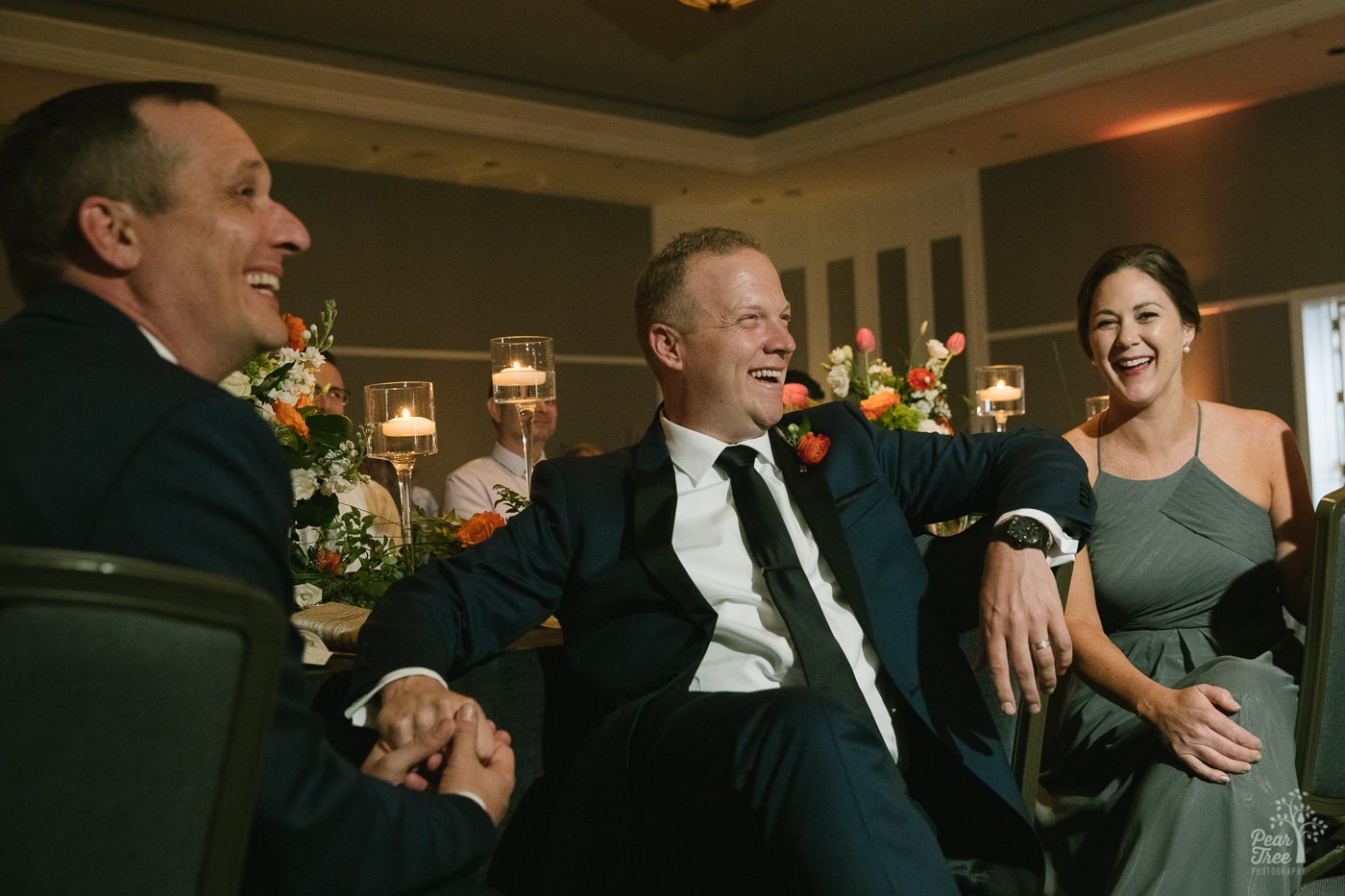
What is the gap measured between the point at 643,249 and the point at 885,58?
2744 mm

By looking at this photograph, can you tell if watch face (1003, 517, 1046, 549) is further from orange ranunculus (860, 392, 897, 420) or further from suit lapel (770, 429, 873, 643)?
orange ranunculus (860, 392, 897, 420)

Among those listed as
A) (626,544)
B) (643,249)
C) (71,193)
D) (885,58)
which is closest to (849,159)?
(885,58)

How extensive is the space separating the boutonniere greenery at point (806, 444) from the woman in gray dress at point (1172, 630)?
0.63 meters

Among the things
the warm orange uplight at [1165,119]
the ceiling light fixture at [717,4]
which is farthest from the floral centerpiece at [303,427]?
the warm orange uplight at [1165,119]

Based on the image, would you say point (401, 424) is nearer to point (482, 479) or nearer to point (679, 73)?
point (482, 479)

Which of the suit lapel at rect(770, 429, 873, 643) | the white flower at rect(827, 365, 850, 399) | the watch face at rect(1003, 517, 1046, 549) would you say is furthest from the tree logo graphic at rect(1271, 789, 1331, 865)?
the white flower at rect(827, 365, 850, 399)

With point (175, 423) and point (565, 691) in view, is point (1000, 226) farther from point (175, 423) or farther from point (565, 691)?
point (175, 423)

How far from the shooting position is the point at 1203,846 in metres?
1.77

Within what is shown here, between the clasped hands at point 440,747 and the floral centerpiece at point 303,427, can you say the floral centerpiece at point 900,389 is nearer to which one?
the floral centerpiece at point 303,427

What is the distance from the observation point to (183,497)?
905 mm

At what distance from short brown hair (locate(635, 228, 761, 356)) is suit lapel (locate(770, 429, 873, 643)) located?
1.27 feet

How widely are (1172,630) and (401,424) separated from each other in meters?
1.58

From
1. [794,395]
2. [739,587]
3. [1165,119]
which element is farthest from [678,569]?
[1165,119]

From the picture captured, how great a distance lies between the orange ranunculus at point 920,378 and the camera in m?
3.39
